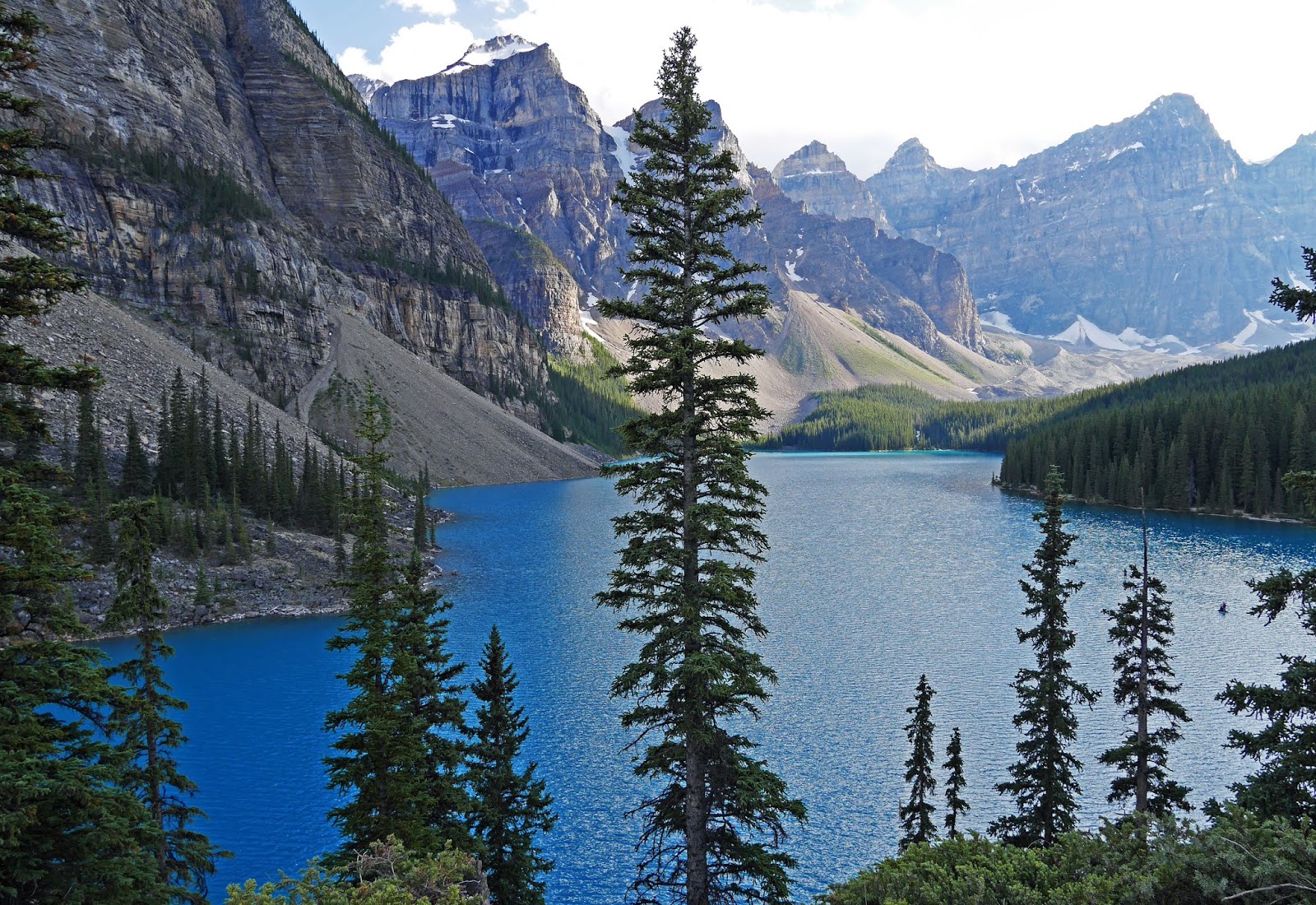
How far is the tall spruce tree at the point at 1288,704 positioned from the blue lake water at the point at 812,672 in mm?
16336

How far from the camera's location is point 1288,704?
12781 mm

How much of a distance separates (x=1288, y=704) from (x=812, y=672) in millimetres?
34754

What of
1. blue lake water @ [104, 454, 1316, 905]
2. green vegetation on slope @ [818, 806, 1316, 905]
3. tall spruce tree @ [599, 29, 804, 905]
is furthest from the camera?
blue lake water @ [104, 454, 1316, 905]

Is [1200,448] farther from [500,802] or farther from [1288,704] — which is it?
[500,802]

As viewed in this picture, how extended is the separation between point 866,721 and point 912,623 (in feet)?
62.7

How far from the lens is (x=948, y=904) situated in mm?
11180

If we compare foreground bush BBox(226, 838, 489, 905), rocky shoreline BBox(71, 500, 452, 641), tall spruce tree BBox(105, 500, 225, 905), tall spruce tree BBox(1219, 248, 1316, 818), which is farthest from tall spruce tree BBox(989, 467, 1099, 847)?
rocky shoreline BBox(71, 500, 452, 641)

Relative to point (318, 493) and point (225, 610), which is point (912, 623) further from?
point (318, 493)

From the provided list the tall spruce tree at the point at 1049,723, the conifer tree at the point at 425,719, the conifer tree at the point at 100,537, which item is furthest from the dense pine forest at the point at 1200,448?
the conifer tree at the point at 425,719

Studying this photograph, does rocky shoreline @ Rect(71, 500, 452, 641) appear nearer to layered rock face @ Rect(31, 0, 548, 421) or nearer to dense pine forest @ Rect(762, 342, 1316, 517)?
layered rock face @ Rect(31, 0, 548, 421)

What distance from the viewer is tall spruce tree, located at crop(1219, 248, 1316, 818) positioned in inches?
503

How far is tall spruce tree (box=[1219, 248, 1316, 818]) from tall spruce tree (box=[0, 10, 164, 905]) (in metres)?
18.5

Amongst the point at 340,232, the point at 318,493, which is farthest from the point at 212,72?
the point at 318,493

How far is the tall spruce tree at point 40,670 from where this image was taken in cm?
1065
